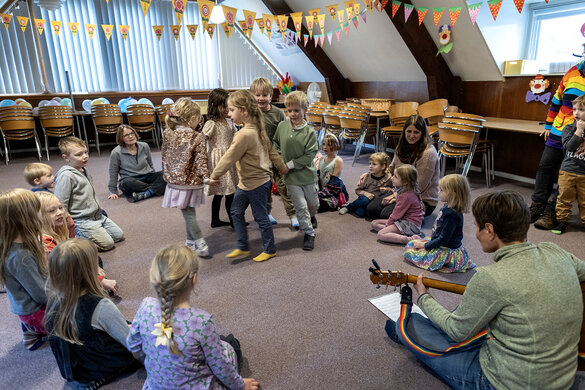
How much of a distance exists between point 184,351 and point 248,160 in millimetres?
1454

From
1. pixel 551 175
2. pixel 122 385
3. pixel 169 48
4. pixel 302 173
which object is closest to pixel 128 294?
pixel 122 385

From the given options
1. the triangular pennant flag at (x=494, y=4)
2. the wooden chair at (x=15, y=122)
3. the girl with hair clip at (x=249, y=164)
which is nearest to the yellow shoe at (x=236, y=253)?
the girl with hair clip at (x=249, y=164)

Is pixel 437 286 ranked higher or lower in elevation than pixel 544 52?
lower

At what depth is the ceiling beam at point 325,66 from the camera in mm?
6635

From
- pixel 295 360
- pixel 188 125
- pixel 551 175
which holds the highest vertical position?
pixel 188 125

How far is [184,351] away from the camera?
1.24 m

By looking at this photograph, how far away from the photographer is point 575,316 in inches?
47.4

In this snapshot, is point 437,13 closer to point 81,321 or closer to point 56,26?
point 81,321

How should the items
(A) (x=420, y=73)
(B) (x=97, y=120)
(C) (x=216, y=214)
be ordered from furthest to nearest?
(B) (x=97, y=120) < (A) (x=420, y=73) < (C) (x=216, y=214)

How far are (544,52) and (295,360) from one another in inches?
190

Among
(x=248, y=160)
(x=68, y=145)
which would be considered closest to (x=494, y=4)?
(x=248, y=160)

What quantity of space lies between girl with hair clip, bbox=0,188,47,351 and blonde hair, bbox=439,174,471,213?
2120 millimetres

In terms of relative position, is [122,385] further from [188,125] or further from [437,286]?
[188,125]

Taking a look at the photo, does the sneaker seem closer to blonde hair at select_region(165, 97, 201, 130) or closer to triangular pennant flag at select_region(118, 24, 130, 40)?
blonde hair at select_region(165, 97, 201, 130)
